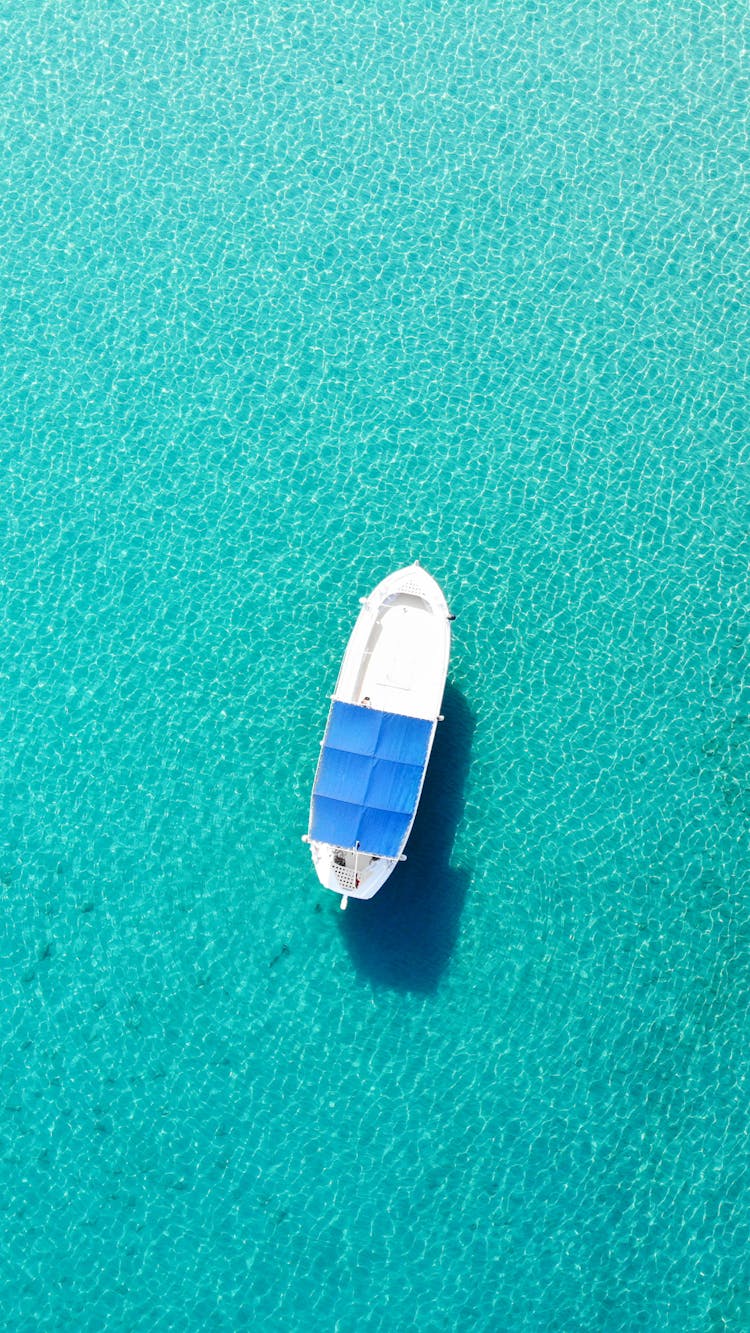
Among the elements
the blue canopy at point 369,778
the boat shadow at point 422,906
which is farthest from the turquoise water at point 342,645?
the blue canopy at point 369,778

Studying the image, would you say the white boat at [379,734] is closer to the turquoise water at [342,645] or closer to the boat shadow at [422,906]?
the boat shadow at [422,906]

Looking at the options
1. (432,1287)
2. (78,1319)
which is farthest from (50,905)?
(432,1287)

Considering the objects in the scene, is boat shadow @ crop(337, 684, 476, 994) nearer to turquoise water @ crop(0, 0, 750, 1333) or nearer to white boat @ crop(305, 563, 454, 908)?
turquoise water @ crop(0, 0, 750, 1333)

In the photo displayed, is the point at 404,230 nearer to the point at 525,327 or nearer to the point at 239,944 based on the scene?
the point at 525,327

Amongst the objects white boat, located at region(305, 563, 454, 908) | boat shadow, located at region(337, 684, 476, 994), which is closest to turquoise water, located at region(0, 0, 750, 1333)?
boat shadow, located at region(337, 684, 476, 994)

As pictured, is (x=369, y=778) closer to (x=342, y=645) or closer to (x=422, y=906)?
(x=422, y=906)
